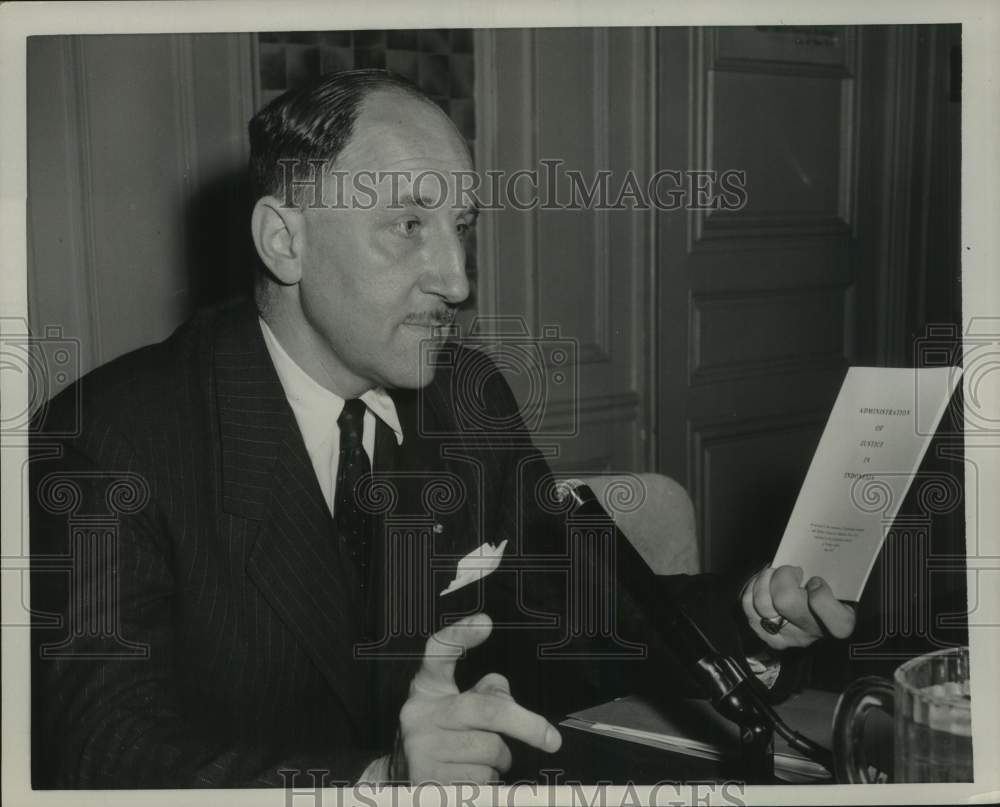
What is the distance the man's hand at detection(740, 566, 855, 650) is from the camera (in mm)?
916

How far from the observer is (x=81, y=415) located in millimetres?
937

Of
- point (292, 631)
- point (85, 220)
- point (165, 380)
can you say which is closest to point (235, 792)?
point (292, 631)

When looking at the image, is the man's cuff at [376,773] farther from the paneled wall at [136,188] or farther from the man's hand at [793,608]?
the paneled wall at [136,188]

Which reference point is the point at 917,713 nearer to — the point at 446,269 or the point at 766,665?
the point at 766,665

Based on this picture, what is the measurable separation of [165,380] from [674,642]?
1.84 feet

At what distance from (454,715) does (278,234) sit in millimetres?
544

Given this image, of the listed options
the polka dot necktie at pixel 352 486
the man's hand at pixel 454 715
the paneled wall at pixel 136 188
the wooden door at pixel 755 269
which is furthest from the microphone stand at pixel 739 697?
the wooden door at pixel 755 269

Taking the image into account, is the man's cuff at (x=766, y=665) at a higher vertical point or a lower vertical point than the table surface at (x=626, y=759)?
higher

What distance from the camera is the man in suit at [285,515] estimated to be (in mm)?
866

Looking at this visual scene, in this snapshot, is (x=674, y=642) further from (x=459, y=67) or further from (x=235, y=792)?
(x=459, y=67)

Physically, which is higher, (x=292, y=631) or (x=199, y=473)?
(x=199, y=473)

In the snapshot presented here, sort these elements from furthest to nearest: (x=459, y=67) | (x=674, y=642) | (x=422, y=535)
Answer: (x=459, y=67) < (x=422, y=535) < (x=674, y=642)

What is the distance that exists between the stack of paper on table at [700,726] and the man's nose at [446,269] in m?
0.45

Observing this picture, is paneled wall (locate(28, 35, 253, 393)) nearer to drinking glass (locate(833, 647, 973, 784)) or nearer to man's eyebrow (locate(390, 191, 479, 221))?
man's eyebrow (locate(390, 191, 479, 221))
